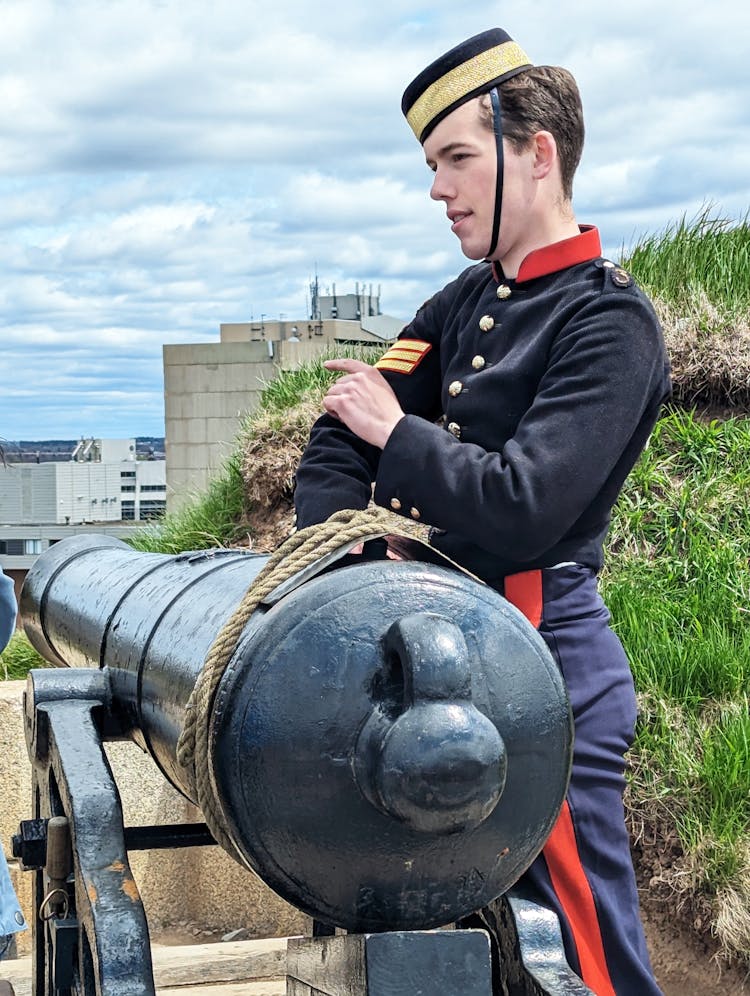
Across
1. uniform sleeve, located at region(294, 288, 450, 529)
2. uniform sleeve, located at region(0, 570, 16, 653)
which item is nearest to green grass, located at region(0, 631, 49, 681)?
uniform sleeve, located at region(0, 570, 16, 653)

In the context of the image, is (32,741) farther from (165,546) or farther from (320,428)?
(165,546)

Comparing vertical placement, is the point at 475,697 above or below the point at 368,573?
below

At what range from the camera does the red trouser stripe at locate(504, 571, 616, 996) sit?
2168 millimetres

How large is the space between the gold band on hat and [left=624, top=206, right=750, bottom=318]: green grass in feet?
14.8

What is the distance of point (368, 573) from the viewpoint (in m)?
1.75

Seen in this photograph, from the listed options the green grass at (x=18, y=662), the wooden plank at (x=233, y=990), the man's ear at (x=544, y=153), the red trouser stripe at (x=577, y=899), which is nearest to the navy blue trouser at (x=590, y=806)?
the red trouser stripe at (x=577, y=899)

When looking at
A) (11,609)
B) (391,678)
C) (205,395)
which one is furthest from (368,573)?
A: (205,395)

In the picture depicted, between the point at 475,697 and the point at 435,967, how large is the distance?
34 cm

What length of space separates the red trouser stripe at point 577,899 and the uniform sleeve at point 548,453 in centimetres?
19

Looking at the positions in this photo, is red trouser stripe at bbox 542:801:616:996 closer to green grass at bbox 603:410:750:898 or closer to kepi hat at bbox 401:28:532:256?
kepi hat at bbox 401:28:532:256

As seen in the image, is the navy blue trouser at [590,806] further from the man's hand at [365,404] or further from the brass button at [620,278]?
the brass button at [620,278]

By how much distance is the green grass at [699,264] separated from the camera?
6906mm

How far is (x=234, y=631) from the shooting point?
5.93 ft

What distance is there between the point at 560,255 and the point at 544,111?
0.24 metres
